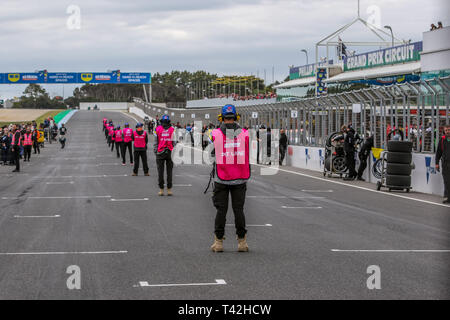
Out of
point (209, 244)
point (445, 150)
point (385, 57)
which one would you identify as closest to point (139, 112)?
point (385, 57)

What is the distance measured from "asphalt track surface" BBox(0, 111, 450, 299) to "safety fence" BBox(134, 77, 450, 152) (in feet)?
8.77

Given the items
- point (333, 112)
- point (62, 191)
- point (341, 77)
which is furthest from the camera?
point (341, 77)

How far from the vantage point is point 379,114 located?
2222cm

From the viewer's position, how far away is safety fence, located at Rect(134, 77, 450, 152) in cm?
1856

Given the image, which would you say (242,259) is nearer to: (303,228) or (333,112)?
(303,228)

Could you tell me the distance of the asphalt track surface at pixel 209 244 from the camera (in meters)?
7.05

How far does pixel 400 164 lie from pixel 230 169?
33.8ft

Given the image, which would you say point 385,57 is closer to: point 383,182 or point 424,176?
point 383,182

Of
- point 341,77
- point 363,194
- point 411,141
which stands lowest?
point 363,194

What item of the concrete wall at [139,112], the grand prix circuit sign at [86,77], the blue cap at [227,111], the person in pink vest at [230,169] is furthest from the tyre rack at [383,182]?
the grand prix circuit sign at [86,77]

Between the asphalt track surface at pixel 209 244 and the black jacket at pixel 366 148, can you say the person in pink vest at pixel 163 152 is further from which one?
the black jacket at pixel 366 148
